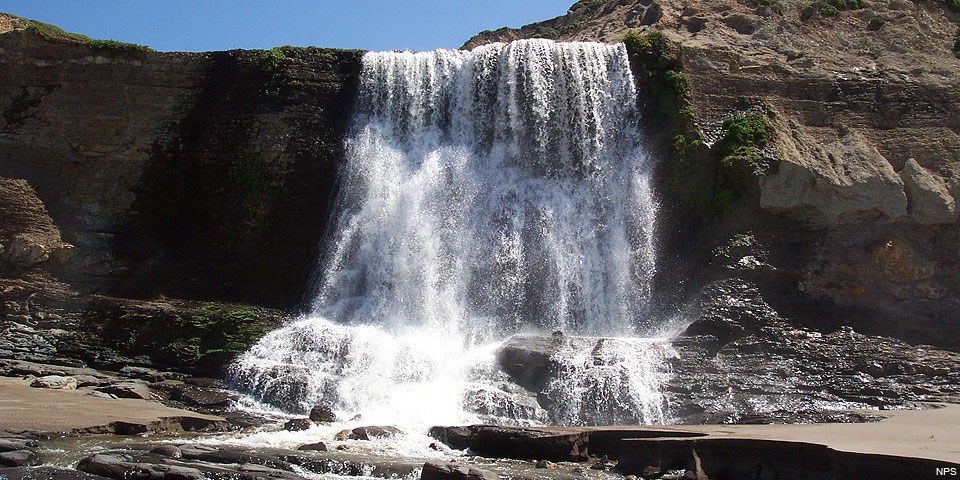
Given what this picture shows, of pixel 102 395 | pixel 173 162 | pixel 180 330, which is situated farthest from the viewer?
pixel 173 162

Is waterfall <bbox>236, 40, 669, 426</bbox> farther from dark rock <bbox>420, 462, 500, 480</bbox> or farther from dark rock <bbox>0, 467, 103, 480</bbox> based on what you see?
dark rock <bbox>0, 467, 103, 480</bbox>

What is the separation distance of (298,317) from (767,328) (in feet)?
38.6

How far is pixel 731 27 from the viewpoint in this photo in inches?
1054

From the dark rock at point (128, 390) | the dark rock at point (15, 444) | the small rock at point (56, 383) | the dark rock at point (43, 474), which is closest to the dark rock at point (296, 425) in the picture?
the dark rock at point (128, 390)

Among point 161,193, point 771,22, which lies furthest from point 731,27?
point 161,193

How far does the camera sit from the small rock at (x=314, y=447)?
1198 centimetres

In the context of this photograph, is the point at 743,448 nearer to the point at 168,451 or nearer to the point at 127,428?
the point at 168,451

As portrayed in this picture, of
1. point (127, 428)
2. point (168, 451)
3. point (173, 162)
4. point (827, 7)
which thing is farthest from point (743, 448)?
point (827, 7)

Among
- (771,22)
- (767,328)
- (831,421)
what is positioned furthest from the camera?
(771,22)

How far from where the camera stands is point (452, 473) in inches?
393

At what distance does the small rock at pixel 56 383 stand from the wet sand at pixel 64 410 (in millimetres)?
195

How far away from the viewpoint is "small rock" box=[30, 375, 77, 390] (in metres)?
16.2

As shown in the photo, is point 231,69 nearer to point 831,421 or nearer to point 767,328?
point 767,328

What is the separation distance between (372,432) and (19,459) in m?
5.32
